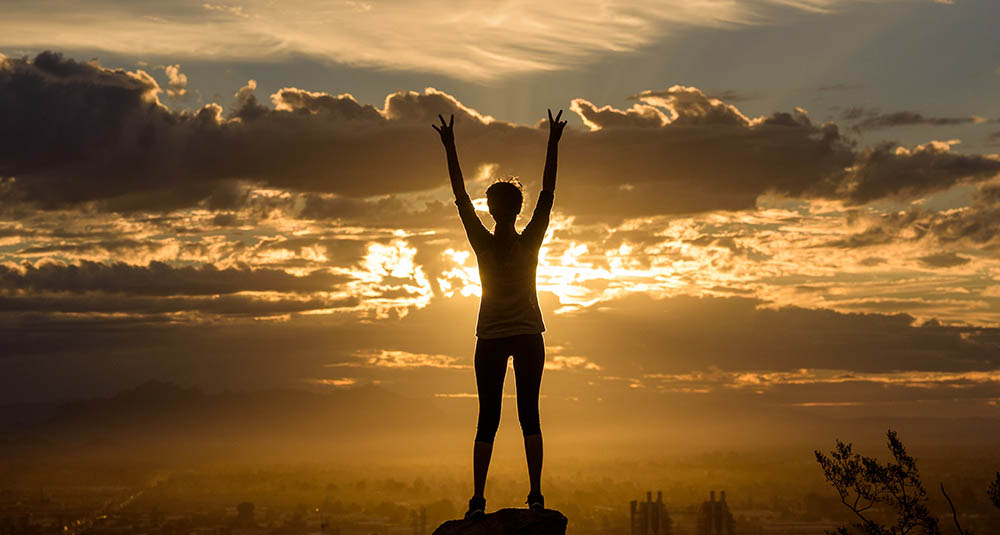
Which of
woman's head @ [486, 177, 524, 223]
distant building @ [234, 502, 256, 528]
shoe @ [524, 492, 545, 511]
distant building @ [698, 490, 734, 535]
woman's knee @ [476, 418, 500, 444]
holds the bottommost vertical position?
distant building @ [234, 502, 256, 528]

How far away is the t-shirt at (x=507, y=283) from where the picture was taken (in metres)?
14.4

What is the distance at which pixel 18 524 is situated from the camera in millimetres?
167500

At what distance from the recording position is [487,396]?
1463 centimetres

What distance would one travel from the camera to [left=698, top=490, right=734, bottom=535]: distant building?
14512cm

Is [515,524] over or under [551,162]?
under

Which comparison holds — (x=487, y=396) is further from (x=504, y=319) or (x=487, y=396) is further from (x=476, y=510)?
(x=476, y=510)

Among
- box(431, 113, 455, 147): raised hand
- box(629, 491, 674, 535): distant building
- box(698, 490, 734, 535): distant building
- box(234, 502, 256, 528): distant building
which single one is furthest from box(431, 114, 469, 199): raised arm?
box(234, 502, 256, 528): distant building

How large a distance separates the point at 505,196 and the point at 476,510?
4219 millimetres

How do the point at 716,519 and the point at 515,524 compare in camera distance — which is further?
the point at 716,519

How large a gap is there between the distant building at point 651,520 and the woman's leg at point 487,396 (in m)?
128

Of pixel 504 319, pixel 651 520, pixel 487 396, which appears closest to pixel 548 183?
pixel 504 319

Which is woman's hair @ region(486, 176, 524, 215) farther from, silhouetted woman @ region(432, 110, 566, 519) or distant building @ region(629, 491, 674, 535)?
distant building @ region(629, 491, 674, 535)

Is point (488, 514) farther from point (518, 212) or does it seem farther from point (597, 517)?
point (597, 517)

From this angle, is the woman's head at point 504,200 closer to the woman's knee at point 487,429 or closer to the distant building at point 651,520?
the woman's knee at point 487,429
